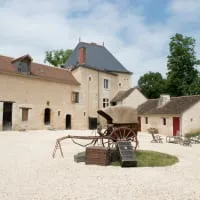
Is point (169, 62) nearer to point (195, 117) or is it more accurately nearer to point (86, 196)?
point (195, 117)

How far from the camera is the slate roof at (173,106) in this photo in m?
26.8

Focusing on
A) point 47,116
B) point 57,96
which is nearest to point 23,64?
point 57,96

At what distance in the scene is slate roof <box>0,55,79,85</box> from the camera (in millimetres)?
28125

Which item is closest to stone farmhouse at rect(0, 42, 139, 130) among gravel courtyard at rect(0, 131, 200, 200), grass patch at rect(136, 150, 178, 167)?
gravel courtyard at rect(0, 131, 200, 200)

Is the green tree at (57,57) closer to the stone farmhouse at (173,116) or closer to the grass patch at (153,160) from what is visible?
the stone farmhouse at (173,116)

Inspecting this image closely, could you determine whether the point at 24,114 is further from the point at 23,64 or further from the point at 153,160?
the point at 153,160

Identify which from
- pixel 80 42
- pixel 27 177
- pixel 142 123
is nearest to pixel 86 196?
pixel 27 177

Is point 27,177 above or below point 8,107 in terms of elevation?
below

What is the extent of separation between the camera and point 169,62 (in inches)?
1577

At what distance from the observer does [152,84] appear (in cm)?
4712

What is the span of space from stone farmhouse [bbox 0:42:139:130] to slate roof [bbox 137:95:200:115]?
730 cm

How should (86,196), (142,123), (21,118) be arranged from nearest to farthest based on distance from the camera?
(86,196)
(21,118)
(142,123)

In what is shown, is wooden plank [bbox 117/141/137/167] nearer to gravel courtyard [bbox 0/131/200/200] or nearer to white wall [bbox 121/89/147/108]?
gravel courtyard [bbox 0/131/200/200]

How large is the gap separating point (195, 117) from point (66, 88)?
52.9 feet
